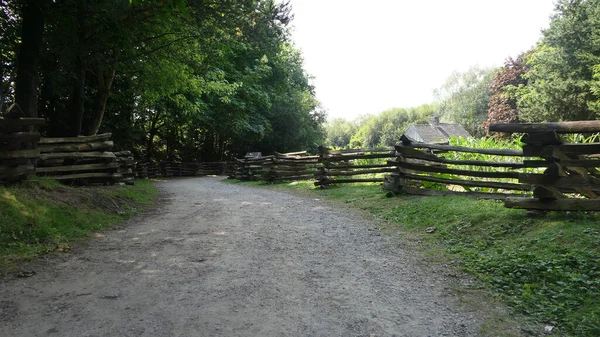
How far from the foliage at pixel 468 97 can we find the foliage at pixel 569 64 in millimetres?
30634

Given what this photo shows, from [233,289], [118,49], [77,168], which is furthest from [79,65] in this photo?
[233,289]

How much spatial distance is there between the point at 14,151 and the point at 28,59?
2949 millimetres

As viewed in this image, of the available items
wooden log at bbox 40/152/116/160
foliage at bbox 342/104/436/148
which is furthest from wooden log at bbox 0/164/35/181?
foliage at bbox 342/104/436/148

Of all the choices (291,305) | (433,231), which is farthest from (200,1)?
(291,305)

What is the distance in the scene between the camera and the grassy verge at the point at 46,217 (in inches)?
210

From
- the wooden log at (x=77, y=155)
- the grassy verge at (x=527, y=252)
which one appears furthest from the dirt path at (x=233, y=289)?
the wooden log at (x=77, y=155)

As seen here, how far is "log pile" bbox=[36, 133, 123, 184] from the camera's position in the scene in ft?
30.6

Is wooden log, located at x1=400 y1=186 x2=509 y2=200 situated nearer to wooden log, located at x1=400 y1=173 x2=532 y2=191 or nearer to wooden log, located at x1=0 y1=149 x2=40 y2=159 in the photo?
wooden log, located at x1=400 y1=173 x2=532 y2=191

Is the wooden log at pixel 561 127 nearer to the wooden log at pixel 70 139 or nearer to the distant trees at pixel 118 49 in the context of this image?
the distant trees at pixel 118 49

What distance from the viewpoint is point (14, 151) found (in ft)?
22.7

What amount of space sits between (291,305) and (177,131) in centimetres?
3600

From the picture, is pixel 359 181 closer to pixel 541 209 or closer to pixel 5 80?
Answer: pixel 541 209

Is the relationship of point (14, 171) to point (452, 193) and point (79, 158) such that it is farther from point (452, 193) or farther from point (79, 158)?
point (452, 193)

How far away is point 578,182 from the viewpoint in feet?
17.8
